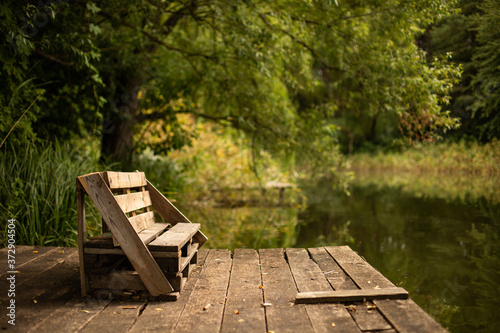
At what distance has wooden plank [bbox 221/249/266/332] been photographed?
8.58 ft

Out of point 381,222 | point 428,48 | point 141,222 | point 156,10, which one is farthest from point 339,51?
point 141,222

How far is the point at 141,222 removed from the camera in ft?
11.9

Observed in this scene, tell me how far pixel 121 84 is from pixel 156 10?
2.68m

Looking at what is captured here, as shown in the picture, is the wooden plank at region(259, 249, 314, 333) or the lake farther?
the lake

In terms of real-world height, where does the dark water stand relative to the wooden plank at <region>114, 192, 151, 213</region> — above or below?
below

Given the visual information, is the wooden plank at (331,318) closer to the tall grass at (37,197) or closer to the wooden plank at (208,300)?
the wooden plank at (208,300)

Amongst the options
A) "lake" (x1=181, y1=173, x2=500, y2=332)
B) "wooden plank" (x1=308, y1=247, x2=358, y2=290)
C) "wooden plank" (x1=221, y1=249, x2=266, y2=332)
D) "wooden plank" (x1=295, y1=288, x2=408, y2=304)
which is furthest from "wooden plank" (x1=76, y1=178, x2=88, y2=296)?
"lake" (x1=181, y1=173, x2=500, y2=332)

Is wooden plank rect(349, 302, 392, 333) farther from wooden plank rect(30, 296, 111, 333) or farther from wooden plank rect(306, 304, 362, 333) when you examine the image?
wooden plank rect(30, 296, 111, 333)

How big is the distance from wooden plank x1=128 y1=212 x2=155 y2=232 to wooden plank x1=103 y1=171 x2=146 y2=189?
11.2 inches

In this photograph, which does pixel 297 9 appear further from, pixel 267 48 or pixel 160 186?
pixel 160 186

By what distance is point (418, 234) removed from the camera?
738 centimetres

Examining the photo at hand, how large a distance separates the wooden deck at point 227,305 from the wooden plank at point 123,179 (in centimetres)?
84

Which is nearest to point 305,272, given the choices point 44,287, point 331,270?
point 331,270

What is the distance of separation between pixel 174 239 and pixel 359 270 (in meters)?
1.70
